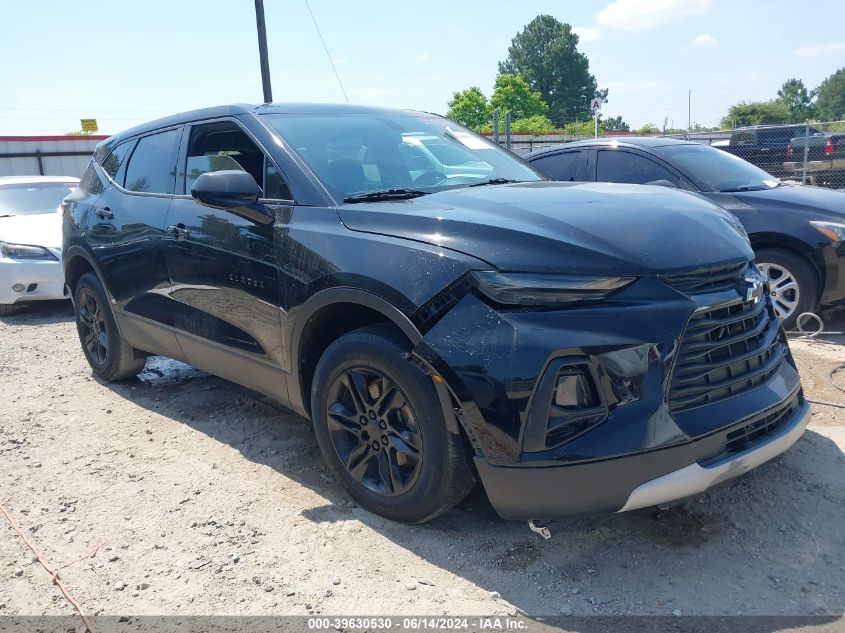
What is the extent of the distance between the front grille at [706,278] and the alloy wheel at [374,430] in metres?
1.11

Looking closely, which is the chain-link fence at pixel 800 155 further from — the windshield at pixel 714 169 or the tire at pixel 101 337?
the tire at pixel 101 337

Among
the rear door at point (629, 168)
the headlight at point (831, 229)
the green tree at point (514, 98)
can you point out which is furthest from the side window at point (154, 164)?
the green tree at point (514, 98)

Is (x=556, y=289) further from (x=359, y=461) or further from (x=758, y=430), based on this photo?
→ (x=359, y=461)

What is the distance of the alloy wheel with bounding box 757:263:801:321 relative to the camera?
5852mm

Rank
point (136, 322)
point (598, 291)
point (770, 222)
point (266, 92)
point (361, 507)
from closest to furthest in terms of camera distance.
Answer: point (598, 291) < point (361, 507) < point (136, 322) < point (770, 222) < point (266, 92)

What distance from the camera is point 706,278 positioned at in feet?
8.88

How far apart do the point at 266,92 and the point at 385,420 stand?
32.1ft

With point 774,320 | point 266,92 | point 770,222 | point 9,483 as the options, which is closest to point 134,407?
point 9,483

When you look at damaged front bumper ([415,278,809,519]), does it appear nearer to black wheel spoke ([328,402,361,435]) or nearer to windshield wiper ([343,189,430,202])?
black wheel spoke ([328,402,361,435])

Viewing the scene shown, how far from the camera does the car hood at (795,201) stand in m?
5.80

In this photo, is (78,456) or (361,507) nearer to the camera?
(361,507)

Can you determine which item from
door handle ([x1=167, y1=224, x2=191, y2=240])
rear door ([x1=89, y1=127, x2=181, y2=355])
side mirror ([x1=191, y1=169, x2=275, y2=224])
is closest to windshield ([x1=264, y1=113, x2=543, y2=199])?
side mirror ([x1=191, y1=169, x2=275, y2=224])

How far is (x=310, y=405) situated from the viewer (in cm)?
348

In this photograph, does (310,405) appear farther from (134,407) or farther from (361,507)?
(134,407)
